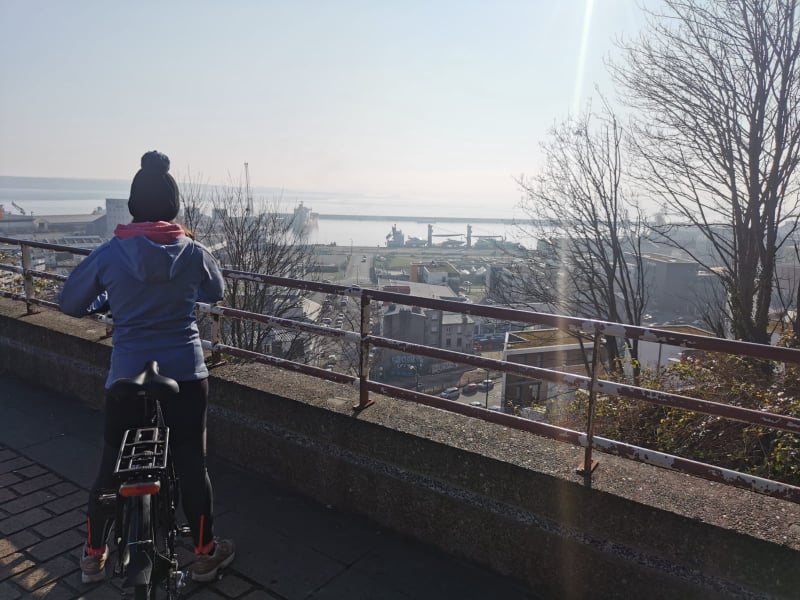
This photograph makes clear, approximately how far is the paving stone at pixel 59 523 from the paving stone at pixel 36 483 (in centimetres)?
40

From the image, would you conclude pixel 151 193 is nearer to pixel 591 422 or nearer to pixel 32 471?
pixel 591 422

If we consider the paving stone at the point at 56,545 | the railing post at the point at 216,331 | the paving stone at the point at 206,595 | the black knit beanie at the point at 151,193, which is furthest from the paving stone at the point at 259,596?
the railing post at the point at 216,331

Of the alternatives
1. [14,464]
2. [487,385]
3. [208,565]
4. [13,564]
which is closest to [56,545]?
[13,564]

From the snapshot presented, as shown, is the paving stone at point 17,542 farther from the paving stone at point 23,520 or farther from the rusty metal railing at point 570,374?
the rusty metal railing at point 570,374

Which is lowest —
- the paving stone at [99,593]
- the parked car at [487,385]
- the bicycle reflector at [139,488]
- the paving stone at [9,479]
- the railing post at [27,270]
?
the parked car at [487,385]

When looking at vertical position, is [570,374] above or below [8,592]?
above

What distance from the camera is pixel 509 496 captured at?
10.2ft

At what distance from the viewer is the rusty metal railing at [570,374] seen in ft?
8.55

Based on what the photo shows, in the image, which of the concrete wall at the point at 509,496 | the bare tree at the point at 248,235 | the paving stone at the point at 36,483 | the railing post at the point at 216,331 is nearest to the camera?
the concrete wall at the point at 509,496

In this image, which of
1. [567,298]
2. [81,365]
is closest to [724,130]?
[567,298]

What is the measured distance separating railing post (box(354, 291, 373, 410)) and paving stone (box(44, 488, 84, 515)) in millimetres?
1868

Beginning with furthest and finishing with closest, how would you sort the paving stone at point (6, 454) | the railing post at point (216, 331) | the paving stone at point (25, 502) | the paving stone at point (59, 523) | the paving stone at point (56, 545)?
the railing post at point (216, 331) < the paving stone at point (6, 454) < the paving stone at point (25, 502) < the paving stone at point (59, 523) < the paving stone at point (56, 545)

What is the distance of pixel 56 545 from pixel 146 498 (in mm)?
1414

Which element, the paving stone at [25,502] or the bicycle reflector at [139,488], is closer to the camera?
the bicycle reflector at [139,488]
